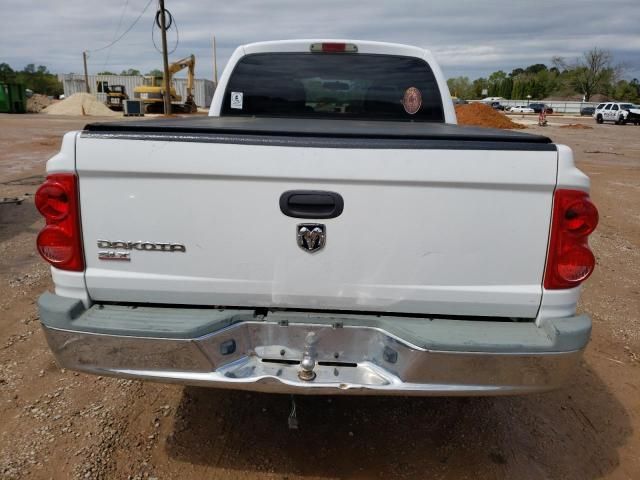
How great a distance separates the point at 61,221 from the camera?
89.8 inches

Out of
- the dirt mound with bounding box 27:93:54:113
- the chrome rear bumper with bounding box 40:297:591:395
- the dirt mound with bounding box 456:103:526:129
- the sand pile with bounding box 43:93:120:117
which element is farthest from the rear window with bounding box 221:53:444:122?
the dirt mound with bounding box 27:93:54:113

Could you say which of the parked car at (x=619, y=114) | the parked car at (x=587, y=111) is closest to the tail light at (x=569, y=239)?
the parked car at (x=619, y=114)

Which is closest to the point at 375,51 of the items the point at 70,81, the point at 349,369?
the point at 349,369

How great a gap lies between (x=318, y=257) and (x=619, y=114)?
5107 centimetres

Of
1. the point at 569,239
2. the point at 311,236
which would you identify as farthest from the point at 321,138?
the point at 569,239

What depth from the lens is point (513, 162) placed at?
7.06 ft

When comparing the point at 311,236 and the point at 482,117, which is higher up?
the point at 311,236

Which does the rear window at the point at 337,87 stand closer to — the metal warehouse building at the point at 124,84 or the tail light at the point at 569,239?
the tail light at the point at 569,239

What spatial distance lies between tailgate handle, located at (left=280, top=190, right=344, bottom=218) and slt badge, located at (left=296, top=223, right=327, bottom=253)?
0.14 ft

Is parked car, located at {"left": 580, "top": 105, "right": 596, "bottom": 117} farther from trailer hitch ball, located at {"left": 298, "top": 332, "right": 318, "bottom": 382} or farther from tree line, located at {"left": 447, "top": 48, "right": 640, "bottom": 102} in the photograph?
trailer hitch ball, located at {"left": 298, "top": 332, "right": 318, "bottom": 382}

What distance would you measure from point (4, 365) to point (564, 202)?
3670mm

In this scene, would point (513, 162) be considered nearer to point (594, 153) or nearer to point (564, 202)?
point (564, 202)

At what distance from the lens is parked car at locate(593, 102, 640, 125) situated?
44.8 m

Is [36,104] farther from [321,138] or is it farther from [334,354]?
[334,354]
